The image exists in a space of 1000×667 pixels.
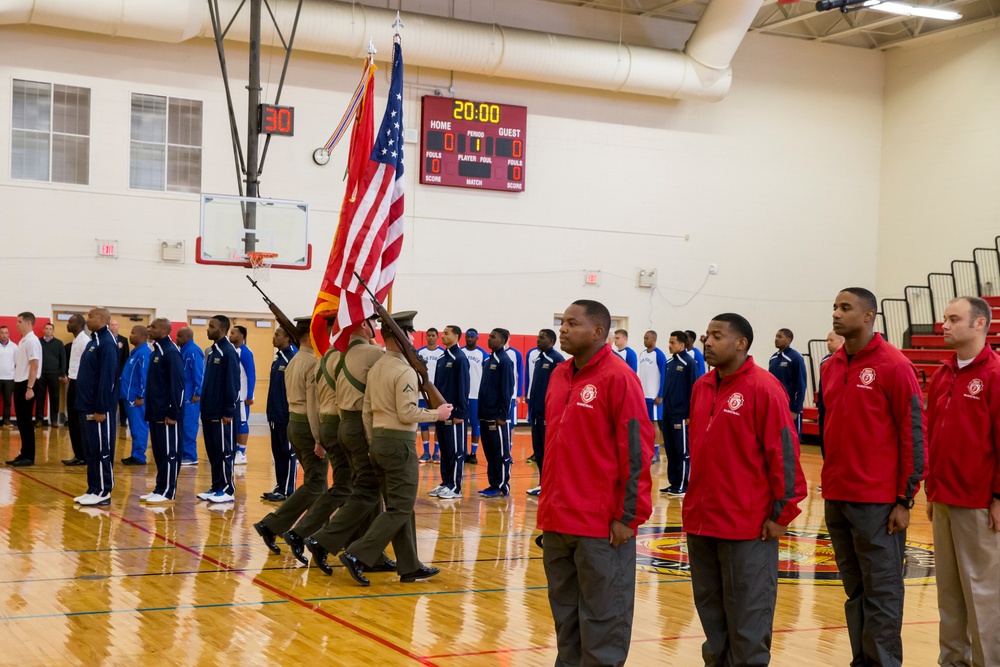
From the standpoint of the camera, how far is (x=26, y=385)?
15250 mm

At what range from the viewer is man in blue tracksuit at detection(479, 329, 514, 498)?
40.8 ft

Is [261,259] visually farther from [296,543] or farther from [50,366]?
[50,366]

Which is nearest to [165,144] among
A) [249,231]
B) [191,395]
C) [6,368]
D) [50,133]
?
[50,133]

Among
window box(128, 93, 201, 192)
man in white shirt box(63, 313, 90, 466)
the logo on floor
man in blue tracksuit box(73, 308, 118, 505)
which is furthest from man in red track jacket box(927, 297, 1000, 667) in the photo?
window box(128, 93, 201, 192)

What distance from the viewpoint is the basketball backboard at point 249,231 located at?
13.5 metres

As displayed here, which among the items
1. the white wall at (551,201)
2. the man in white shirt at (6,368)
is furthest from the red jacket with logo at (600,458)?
the white wall at (551,201)

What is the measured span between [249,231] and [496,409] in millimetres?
3986

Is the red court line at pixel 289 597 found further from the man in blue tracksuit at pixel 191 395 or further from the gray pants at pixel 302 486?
the man in blue tracksuit at pixel 191 395

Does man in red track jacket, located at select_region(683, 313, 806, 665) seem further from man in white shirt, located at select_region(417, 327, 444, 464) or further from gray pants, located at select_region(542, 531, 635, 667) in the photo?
man in white shirt, located at select_region(417, 327, 444, 464)

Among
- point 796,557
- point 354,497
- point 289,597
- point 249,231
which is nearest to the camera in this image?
point 289,597

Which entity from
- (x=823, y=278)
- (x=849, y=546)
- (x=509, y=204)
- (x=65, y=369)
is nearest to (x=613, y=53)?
(x=509, y=204)

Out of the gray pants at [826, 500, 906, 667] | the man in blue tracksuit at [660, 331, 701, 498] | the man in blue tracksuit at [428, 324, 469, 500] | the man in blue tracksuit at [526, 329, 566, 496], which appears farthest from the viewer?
the man in blue tracksuit at [660, 331, 701, 498]

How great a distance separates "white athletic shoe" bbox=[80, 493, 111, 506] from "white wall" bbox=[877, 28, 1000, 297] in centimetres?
1815

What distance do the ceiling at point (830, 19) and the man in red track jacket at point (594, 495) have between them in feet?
59.9
